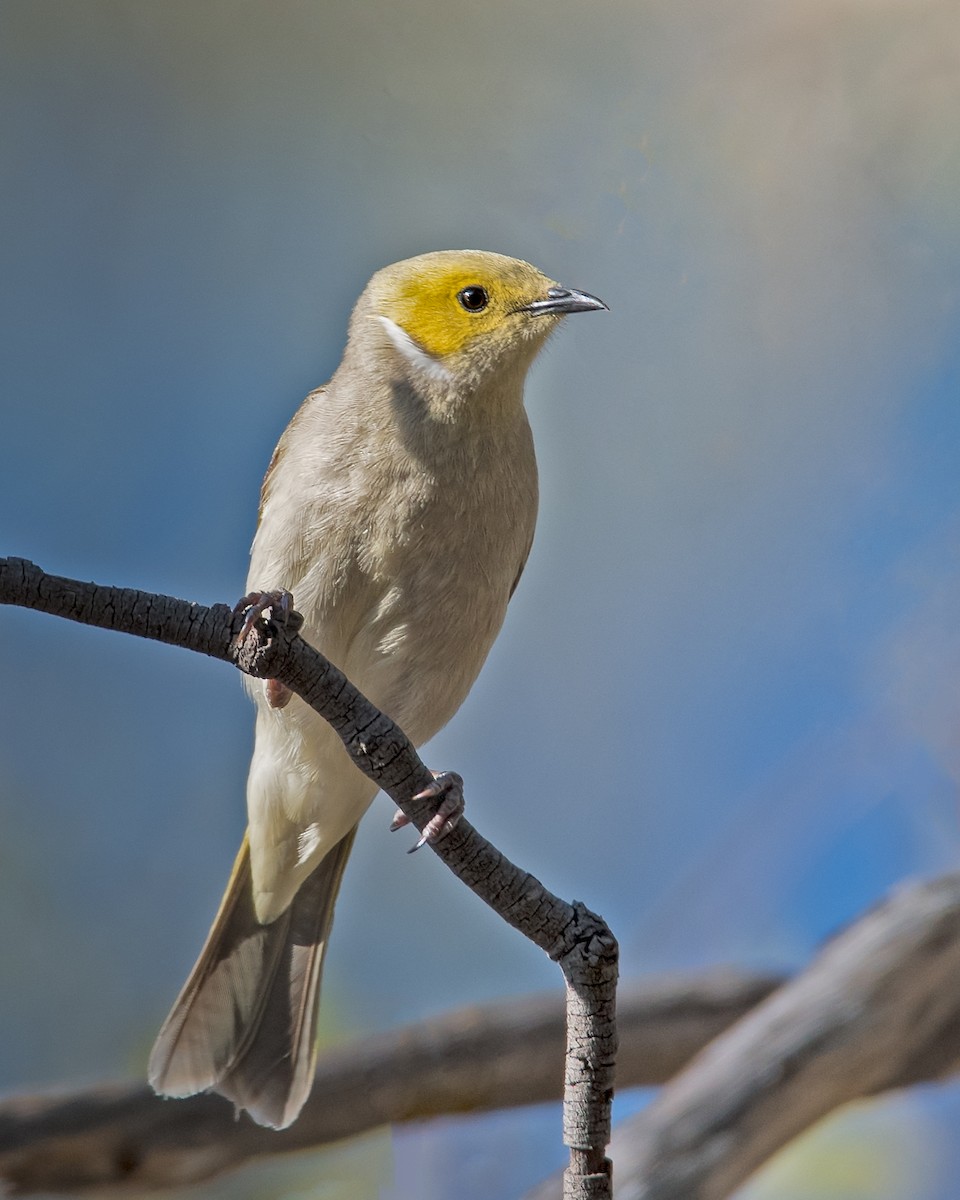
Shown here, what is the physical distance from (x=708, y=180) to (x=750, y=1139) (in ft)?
6.85

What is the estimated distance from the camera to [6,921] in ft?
9.32

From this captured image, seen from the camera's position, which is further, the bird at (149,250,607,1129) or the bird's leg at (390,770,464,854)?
the bird at (149,250,607,1129)

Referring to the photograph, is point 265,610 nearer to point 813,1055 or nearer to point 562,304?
point 562,304

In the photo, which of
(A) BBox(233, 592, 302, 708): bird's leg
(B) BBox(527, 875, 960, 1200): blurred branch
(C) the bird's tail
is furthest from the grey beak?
(B) BBox(527, 875, 960, 1200): blurred branch

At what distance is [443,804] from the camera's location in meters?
1.34

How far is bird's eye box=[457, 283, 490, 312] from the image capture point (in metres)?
1.77

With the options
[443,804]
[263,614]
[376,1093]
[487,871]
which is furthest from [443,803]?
[376,1093]

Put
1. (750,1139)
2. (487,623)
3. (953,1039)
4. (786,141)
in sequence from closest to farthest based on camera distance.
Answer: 1. (487,623)
2. (750,1139)
3. (786,141)
4. (953,1039)

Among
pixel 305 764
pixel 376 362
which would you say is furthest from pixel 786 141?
pixel 305 764

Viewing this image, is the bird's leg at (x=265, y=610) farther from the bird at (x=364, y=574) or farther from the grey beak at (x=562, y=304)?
the grey beak at (x=562, y=304)

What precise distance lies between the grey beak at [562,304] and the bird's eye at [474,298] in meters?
0.06

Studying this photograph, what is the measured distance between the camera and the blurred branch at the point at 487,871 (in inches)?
45.3

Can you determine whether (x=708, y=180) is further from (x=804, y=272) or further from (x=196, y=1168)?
(x=196, y=1168)

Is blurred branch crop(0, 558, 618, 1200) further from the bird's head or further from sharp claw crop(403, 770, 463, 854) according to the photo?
the bird's head
